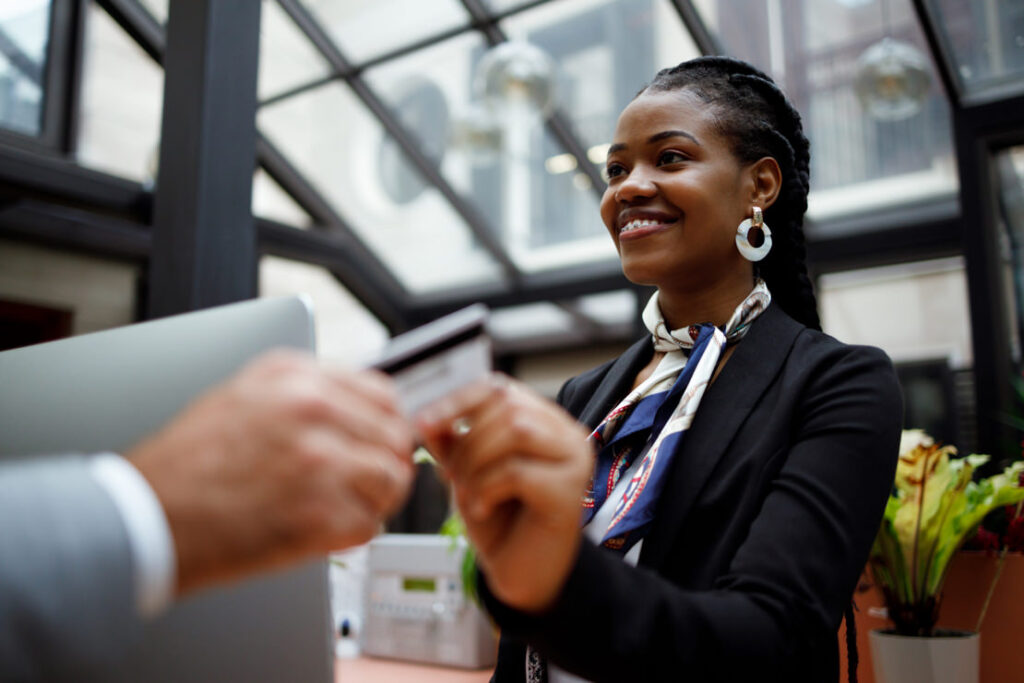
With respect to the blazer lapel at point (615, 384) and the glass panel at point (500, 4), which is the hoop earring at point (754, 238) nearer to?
the blazer lapel at point (615, 384)

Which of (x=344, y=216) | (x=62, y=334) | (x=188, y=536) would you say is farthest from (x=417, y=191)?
(x=188, y=536)

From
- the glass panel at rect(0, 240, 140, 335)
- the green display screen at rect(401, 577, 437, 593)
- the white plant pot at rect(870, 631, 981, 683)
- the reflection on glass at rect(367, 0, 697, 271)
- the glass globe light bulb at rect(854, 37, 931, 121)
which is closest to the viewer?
the white plant pot at rect(870, 631, 981, 683)

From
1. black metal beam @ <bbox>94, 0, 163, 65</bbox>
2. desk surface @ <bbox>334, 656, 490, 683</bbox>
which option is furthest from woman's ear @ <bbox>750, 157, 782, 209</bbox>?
black metal beam @ <bbox>94, 0, 163, 65</bbox>

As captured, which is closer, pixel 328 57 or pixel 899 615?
pixel 899 615

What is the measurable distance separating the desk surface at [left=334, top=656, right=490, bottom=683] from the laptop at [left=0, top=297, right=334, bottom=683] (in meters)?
1.21

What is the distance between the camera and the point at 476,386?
488 millimetres

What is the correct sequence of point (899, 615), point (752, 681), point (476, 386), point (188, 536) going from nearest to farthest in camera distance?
1. point (188, 536)
2. point (476, 386)
3. point (752, 681)
4. point (899, 615)

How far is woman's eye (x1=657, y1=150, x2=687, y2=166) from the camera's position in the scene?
40.3 inches

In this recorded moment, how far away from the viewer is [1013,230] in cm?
374

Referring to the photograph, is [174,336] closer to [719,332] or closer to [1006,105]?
[719,332]

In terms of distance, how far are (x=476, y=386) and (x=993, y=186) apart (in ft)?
13.1

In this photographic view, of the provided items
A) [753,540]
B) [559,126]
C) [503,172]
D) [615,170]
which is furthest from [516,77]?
[753,540]

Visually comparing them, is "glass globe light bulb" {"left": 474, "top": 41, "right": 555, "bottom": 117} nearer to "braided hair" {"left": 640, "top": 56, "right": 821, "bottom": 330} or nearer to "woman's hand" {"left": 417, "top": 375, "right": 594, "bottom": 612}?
"braided hair" {"left": 640, "top": 56, "right": 821, "bottom": 330}

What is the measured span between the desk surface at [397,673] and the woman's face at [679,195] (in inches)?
45.7
